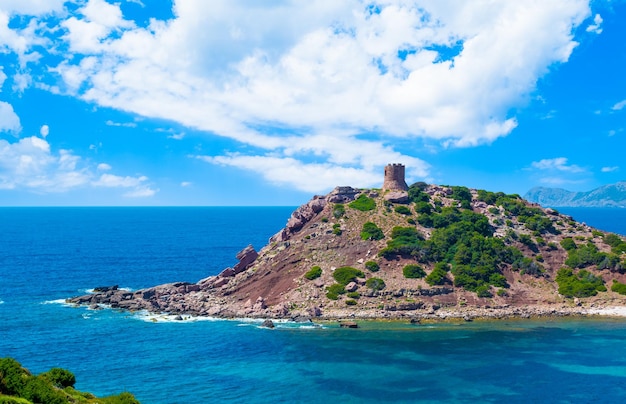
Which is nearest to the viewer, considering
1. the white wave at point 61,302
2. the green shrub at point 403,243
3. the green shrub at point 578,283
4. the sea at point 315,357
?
the sea at point 315,357

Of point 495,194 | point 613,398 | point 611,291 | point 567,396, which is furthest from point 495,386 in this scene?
point 495,194

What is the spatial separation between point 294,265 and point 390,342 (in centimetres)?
3221

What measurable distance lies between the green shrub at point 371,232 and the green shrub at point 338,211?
22.5 feet

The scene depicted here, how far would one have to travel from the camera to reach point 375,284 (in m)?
91.1

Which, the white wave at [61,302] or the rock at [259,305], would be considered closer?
the rock at [259,305]

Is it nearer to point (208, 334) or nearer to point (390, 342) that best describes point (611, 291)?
point (390, 342)

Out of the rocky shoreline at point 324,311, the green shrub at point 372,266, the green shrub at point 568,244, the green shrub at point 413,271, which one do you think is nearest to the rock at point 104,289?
the rocky shoreline at point 324,311

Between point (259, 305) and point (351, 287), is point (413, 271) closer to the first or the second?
point (351, 287)

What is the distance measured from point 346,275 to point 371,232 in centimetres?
1514

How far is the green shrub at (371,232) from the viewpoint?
10506 centimetres

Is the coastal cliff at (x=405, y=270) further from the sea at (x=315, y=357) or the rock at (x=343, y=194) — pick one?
the sea at (x=315, y=357)

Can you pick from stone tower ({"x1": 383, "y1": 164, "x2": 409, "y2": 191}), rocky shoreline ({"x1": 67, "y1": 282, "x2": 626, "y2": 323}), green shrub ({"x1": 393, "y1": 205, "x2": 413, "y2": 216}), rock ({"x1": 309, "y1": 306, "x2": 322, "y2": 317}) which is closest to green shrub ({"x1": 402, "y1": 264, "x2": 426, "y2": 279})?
rocky shoreline ({"x1": 67, "y1": 282, "x2": 626, "y2": 323})

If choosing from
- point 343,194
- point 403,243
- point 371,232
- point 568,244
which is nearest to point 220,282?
point 371,232

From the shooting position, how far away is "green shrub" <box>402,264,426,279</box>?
94688mm
